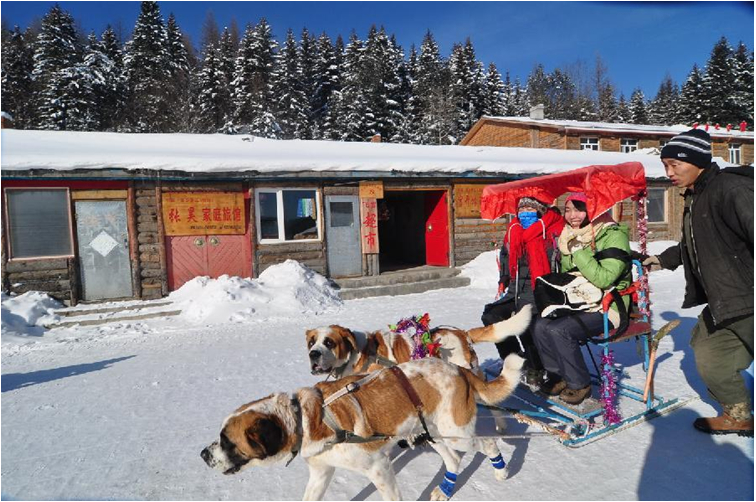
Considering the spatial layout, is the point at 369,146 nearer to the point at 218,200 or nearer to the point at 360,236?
the point at 360,236

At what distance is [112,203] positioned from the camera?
920 centimetres

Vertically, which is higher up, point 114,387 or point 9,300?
point 9,300

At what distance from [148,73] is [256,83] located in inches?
333

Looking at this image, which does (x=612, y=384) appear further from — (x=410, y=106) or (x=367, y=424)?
(x=410, y=106)

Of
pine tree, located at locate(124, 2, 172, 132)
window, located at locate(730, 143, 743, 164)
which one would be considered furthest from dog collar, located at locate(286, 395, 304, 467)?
pine tree, located at locate(124, 2, 172, 132)

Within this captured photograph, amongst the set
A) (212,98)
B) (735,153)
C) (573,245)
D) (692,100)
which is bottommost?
(573,245)

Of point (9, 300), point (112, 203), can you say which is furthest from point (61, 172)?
point (9, 300)

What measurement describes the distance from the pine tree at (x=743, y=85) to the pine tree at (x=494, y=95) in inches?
838

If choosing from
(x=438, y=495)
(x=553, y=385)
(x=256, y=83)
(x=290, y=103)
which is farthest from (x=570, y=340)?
(x=256, y=83)

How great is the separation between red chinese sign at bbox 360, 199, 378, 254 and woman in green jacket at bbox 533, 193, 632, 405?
782 cm

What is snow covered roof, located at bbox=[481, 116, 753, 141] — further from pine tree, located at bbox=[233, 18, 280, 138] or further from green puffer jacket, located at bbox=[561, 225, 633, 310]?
green puffer jacket, located at bbox=[561, 225, 633, 310]

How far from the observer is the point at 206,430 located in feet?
12.1

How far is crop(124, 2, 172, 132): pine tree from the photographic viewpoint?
32344 millimetres

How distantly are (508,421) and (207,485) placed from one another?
2428 millimetres
